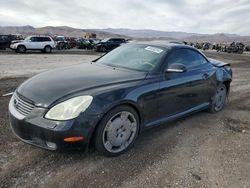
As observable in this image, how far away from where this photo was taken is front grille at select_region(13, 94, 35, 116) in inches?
127

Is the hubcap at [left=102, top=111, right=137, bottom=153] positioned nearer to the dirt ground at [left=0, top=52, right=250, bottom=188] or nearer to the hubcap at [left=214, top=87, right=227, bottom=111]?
the dirt ground at [left=0, top=52, right=250, bottom=188]

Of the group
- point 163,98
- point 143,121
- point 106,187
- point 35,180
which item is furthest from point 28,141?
point 163,98

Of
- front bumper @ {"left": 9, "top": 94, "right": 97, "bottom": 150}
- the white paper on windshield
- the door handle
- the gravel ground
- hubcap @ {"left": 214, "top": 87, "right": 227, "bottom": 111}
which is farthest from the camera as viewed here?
the gravel ground

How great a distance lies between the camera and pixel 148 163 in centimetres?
353

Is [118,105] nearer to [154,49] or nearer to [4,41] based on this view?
[154,49]

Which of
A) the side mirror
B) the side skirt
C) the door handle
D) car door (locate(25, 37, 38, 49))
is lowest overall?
car door (locate(25, 37, 38, 49))

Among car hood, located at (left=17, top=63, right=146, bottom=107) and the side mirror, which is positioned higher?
the side mirror

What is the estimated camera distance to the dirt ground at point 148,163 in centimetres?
308

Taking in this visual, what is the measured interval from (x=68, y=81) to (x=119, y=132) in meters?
0.98

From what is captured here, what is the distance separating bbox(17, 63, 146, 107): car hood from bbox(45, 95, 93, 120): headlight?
11 centimetres

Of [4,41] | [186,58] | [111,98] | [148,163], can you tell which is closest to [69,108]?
[111,98]

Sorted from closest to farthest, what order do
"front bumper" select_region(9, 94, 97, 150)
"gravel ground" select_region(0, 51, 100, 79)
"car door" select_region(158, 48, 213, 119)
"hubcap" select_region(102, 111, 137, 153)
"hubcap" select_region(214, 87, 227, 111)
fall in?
"front bumper" select_region(9, 94, 97, 150), "hubcap" select_region(102, 111, 137, 153), "car door" select_region(158, 48, 213, 119), "hubcap" select_region(214, 87, 227, 111), "gravel ground" select_region(0, 51, 100, 79)

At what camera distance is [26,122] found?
3.15 m

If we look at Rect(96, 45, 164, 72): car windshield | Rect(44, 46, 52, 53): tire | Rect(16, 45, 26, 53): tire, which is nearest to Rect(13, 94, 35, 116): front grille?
Rect(96, 45, 164, 72): car windshield
